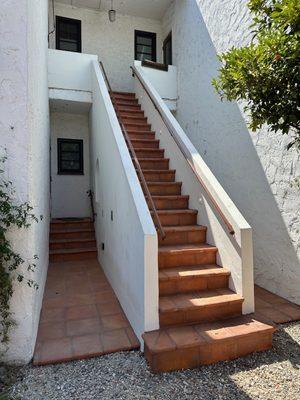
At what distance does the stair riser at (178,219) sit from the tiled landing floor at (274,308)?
1.49 metres

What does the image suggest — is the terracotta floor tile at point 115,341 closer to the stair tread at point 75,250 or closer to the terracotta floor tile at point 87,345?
the terracotta floor tile at point 87,345

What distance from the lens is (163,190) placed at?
4988mm

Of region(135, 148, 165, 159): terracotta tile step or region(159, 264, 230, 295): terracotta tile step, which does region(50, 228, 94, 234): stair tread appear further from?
region(159, 264, 230, 295): terracotta tile step

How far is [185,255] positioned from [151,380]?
1547mm

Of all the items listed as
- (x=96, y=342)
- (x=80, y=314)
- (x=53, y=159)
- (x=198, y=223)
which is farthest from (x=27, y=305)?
(x=53, y=159)

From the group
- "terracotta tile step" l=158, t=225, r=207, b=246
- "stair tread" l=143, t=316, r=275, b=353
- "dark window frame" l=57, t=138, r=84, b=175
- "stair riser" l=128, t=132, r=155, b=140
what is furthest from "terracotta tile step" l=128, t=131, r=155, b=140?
"stair tread" l=143, t=316, r=275, b=353

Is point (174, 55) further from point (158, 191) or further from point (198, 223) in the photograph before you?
point (198, 223)

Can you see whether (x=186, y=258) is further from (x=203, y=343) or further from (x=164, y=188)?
(x=164, y=188)

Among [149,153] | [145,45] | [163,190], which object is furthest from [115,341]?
[145,45]

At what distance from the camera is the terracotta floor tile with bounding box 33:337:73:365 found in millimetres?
2811

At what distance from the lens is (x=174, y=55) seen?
8078mm

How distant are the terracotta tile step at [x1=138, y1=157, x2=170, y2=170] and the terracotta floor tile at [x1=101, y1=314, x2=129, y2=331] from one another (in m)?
2.80

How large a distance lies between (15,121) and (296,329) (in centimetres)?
387

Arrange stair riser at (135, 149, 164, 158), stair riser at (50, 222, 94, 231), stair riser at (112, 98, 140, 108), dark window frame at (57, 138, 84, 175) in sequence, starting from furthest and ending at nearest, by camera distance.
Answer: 1. dark window frame at (57, 138, 84, 175)
2. stair riser at (112, 98, 140, 108)
3. stair riser at (50, 222, 94, 231)
4. stair riser at (135, 149, 164, 158)
